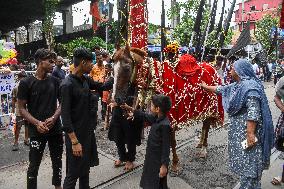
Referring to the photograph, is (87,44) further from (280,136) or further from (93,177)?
(280,136)

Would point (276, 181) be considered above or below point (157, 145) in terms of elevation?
below

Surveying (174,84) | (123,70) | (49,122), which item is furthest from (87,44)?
(49,122)

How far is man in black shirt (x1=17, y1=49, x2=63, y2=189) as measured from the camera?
414 centimetres

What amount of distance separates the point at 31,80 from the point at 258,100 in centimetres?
263

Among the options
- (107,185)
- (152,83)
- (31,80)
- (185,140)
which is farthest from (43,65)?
(185,140)

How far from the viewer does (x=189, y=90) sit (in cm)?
573

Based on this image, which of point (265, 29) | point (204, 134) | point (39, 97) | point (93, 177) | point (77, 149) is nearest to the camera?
point (77, 149)

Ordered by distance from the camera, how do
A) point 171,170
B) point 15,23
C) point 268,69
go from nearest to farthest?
point 171,170
point 268,69
point 15,23

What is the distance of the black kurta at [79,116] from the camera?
359 cm

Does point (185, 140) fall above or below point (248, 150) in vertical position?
below

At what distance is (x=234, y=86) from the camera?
404 cm

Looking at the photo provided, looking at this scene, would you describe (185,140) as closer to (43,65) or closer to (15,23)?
(43,65)

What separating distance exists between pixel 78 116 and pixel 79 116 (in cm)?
1

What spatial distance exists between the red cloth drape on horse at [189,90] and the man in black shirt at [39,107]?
181cm
